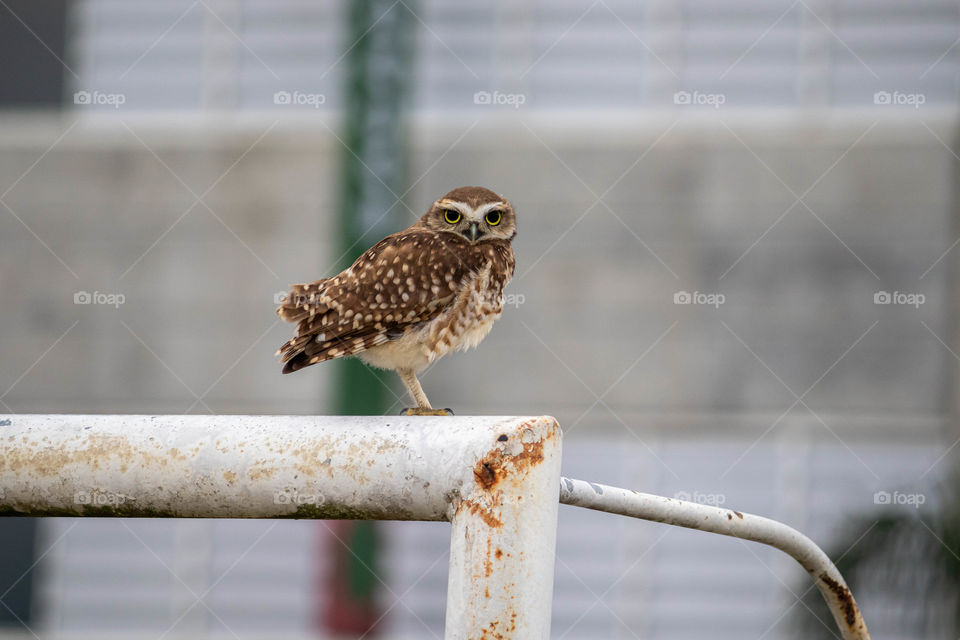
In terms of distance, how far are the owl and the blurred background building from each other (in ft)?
18.9

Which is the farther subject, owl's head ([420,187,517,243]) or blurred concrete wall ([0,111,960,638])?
blurred concrete wall ([0,111,960,638])

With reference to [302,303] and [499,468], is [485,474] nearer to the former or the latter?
[499,468]

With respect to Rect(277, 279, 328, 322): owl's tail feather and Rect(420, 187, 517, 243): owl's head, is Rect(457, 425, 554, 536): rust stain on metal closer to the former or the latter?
Answer: Rect(277, 279, 328, 322): owl's tail feather

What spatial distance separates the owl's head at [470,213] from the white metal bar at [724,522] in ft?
4.97

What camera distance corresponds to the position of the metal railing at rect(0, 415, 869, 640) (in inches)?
45.9

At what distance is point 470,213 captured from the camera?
306 cm

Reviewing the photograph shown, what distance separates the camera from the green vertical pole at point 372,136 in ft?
23.1

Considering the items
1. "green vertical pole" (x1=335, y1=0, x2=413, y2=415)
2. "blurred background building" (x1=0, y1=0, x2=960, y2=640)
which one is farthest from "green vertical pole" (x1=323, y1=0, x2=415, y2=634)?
"blurred background building" (x1=0, y1=0, x2=960, y2=640)

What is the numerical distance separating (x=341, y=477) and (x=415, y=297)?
1662mm

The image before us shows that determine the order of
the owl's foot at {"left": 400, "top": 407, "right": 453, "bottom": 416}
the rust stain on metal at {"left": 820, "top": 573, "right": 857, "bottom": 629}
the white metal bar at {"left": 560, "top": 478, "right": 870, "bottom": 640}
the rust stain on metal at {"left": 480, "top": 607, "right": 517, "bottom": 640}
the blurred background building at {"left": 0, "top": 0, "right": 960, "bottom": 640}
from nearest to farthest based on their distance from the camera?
the rust stain on metal at {"left": 480, "top": 607, "right": 517, "bottom": 640} → the white metal bar at {"left": 560, "top": 478, "right": 870, "bottom": 640} → the rust stain on metal at {"left": 820, "top": 573, "right": 857, "bottom": 629} → the owl's foot at {"left": 400, "top": 407, "right": 453, "bottom": 416} → the blurred background building at {"left": 0, "top": 0, "right": 960, "bottom": 640}

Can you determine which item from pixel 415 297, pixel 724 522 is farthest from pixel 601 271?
pixel 724 522

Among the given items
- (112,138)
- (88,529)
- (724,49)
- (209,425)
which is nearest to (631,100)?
(724,49)

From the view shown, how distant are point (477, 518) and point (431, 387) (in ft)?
26.6

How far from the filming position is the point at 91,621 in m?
10.3
